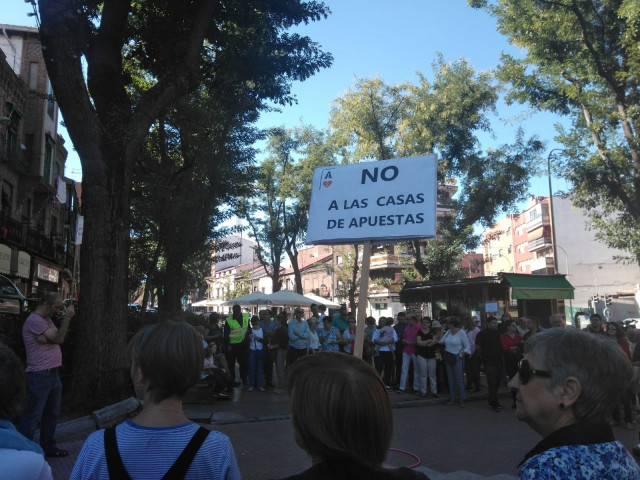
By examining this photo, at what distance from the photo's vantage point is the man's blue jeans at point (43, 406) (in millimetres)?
5066

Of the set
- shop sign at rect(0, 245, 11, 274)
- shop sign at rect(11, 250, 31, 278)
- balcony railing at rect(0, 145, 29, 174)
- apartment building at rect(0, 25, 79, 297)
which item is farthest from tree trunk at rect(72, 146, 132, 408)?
shop sign at rect(11, 250, 31, 278)

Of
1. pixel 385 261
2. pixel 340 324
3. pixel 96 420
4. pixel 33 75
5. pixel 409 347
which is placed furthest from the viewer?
pixel 385 261

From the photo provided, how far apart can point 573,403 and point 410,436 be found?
6224mm

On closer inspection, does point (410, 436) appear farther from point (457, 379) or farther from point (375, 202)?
point (375, 202)

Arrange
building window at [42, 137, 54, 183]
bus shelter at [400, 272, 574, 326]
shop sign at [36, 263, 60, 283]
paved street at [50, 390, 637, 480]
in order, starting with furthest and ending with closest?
shop sign at [36, 263, 60, 283], building window at [42, 137, 54, 183], bus shelter at [400, 272, 574, 326], paved street at [50, 390, 637, 480]

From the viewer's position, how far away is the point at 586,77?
1895 cm

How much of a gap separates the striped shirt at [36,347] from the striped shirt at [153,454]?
13.4 feet

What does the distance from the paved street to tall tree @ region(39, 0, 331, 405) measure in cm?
181

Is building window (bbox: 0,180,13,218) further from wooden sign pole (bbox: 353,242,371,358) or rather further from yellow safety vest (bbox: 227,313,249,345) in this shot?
wooden sign pole (bbox: 353,242,371,358)

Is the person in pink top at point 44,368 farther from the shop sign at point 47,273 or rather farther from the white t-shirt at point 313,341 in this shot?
the shop sign at point 47,273

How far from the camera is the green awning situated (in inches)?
637

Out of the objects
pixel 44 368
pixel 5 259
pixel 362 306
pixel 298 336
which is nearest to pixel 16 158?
pixel 5 259

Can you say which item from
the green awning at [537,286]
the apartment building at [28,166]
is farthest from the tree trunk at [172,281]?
the green awning at [537,286]

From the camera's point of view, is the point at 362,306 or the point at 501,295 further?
the point at 501,295
